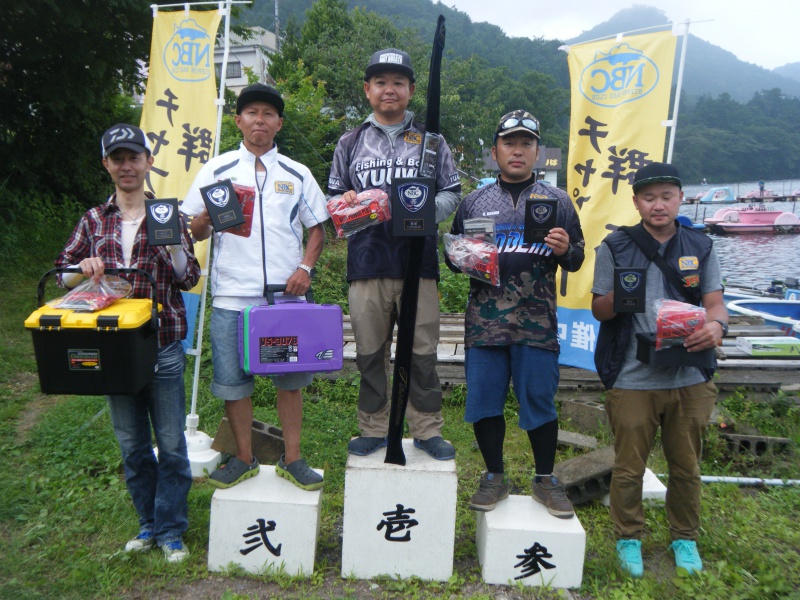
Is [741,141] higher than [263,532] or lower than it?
higher

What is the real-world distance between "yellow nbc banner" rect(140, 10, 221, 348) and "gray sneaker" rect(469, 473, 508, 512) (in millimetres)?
2650

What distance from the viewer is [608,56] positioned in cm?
475

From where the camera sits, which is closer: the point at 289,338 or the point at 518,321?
the point at 289,338

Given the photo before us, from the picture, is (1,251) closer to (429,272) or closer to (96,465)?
(96,465)

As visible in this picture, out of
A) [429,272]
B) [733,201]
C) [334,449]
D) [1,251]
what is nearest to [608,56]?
[429,272]

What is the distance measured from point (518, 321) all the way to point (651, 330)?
67cm

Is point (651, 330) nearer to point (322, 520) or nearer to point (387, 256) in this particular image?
point (387, 256)

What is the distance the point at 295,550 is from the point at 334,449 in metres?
1.47

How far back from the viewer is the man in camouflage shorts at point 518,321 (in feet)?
9.90

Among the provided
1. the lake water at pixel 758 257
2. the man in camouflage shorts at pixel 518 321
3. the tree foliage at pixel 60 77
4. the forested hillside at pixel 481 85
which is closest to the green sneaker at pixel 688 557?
the man in camouflage shorts at pixel 518 321

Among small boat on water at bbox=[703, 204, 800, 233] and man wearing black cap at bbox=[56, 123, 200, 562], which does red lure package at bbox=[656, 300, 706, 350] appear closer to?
man wearing black cap at bbox=[56, 123, 200, 562]

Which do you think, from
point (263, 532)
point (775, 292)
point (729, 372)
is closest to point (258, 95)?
point (263, 532)

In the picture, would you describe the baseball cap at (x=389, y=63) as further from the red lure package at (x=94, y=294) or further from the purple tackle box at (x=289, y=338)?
the red lure package at (x=94, y=294)

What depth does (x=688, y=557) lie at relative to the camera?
3053mm
